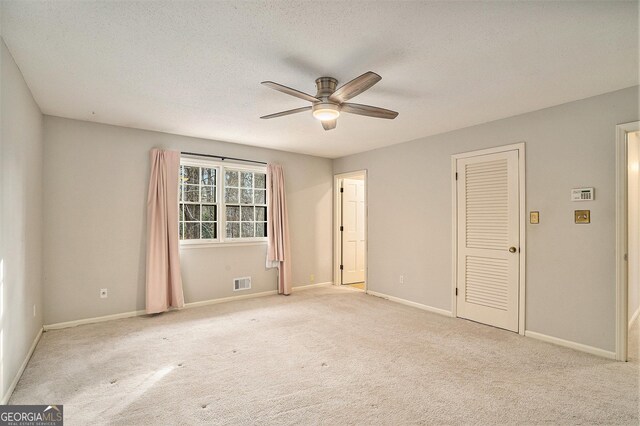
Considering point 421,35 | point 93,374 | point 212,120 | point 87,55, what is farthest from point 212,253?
point 421,35

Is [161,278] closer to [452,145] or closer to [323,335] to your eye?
[323,335]

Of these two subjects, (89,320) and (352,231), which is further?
(352,231)

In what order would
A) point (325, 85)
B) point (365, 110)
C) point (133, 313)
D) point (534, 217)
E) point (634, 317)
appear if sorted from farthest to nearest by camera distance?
1. point (133, 313)
2. point (634, 317)
3. point (534, 217)
4. point (365, 110)
5. point (325, 85)

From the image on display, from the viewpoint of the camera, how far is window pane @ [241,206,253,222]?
5.50 meters

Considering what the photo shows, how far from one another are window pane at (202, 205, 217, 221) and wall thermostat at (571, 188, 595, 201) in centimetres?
465

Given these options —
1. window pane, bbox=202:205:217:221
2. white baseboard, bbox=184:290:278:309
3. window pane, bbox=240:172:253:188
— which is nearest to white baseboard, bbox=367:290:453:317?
white baseboard, bbox=184:290:278:309

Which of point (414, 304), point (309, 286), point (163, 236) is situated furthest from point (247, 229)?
point (414, 304)

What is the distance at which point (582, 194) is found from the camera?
130 inches

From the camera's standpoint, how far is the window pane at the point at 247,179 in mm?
5507

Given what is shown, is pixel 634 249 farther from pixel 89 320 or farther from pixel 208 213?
pixel 89 320

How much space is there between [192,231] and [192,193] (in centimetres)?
58

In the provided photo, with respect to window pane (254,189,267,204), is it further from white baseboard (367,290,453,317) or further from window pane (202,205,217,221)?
white baseboard (367,290,453,317)

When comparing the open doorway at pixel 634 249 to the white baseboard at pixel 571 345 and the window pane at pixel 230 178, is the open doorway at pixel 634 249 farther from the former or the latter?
the window pane at pixel 230 178

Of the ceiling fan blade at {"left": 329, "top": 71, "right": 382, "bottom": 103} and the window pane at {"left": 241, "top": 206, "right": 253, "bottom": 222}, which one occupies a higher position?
the ceiling fan blade at {"left": 329, "top": 71, "right": 382, "bottom": 103}
